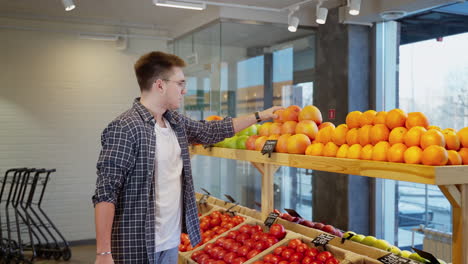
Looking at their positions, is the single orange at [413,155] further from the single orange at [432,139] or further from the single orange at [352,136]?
the single orange at [352,136]

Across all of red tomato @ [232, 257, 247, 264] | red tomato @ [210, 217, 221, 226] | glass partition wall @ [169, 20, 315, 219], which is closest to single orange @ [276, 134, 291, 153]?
red tomato @ [232, 257, 247, 264]

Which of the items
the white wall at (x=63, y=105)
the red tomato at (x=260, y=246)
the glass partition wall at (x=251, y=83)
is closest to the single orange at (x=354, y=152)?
the red tomato at (x=260, y=246)

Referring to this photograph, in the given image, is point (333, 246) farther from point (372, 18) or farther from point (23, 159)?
point (23, 159)

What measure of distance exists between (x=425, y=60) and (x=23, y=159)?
A: 5.51m

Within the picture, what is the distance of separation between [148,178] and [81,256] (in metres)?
4.98

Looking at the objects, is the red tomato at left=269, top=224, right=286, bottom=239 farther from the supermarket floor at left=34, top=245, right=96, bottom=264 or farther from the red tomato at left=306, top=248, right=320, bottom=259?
the supermarket floor at left=34, top=245, right=96, bottom=264

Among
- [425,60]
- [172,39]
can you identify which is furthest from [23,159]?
[425,60]

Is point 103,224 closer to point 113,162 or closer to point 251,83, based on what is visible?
point 113,162

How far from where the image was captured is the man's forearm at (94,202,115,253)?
6.82 ft

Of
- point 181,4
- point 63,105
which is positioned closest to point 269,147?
point 181,4

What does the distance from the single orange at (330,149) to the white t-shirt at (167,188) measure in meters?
0.75

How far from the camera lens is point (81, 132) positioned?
7.34 m

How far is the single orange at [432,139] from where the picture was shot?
6.49ft

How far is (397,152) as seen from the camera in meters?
2.07
